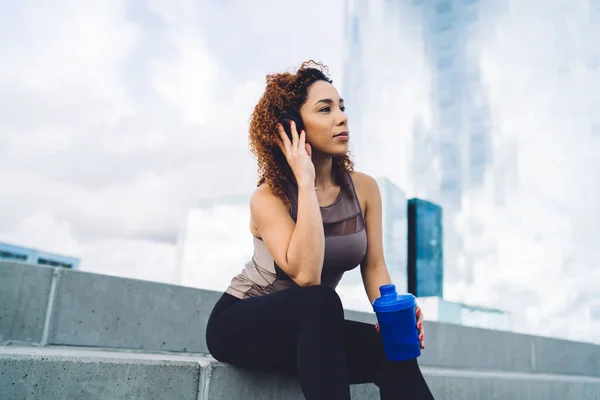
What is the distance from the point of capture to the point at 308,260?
1429 millimetres

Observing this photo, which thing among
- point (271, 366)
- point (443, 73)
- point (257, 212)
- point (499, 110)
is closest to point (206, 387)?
point (271, 366)

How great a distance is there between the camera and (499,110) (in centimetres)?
2238

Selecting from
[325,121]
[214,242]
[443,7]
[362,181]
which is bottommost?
[362,181]

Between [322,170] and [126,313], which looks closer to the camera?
[322,170]

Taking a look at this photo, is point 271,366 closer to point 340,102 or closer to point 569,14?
point 340,102

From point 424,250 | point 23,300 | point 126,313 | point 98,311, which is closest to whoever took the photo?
point 23,300

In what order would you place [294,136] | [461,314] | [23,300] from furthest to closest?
[461,314] < [23,300] < [294,136]

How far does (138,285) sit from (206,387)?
1.60 metres

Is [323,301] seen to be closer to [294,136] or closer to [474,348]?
[294,136]

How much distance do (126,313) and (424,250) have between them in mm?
7733

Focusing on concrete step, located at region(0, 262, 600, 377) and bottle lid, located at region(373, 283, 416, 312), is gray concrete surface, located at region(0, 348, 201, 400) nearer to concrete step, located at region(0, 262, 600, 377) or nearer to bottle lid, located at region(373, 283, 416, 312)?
bottle lid, located at region(373, 283, 416, 312)

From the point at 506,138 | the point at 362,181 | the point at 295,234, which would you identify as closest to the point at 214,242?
the point at 506,138

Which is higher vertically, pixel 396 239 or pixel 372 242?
pixel 396 239

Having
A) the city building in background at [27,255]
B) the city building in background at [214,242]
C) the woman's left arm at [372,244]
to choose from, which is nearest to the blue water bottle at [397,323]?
the woman's left arm at [372,244]
